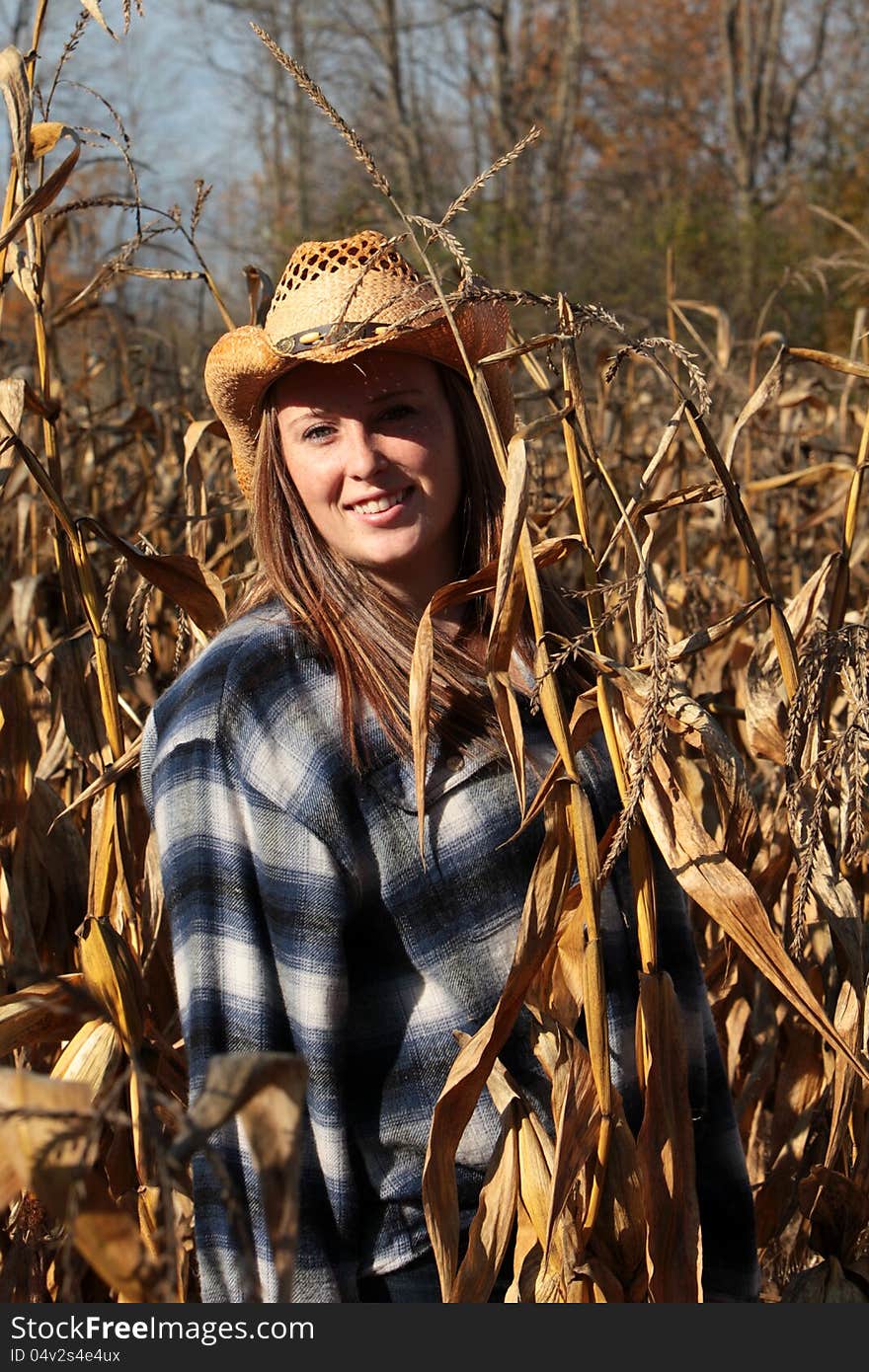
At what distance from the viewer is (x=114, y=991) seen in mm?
1477

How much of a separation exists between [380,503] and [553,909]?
0.52 meters

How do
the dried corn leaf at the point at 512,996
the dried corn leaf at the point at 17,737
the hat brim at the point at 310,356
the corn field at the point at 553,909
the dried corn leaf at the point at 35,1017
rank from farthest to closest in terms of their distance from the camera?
the dried corn leaf at the point at 17,737, the hat brim at the point at 310,356, the dried corn leaf at the point at 35,1017, the dried corn leaf at the point at 512,996, the corn field at the point at 553,909

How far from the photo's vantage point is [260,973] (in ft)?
4.60

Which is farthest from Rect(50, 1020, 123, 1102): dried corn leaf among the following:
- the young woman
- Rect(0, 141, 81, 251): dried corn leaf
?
Rect(0, 141, 81, 251): dried corn leaf

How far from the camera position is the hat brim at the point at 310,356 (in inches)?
57.8

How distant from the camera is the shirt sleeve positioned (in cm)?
139

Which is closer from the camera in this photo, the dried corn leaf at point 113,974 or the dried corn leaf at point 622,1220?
the dried corn leaf at point 622,1220

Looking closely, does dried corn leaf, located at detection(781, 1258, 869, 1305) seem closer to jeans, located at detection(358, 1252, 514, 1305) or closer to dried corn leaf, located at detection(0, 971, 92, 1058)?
jeans, located at detection(358, 1252, 514, 1305)

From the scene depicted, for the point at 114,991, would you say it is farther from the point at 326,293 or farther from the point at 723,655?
the point at 723,655

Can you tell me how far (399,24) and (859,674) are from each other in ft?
71.4

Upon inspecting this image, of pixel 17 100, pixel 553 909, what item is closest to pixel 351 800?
pixel 553 909

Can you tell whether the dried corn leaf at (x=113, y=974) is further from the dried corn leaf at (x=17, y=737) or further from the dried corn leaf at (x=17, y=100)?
the dried corn leaf at (x=17, y=100)

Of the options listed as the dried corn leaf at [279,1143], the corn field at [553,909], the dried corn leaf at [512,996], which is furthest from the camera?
the dried corn leaf at [512,996]

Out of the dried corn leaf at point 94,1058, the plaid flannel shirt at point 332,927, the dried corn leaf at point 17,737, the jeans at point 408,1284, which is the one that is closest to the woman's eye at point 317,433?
the plaid flannel shirt at point 332,927
